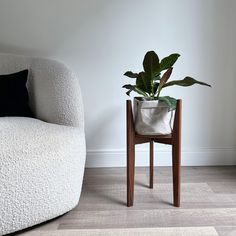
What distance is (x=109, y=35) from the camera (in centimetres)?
176

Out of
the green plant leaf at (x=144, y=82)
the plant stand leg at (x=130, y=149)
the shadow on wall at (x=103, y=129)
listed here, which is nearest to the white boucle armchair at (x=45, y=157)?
the plant stand leg at (x=130, y=149)

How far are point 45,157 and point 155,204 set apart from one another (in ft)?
1.92

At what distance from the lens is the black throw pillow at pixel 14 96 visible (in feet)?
4.68

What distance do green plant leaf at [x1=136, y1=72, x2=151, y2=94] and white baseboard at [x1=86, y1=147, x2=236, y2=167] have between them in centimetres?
68

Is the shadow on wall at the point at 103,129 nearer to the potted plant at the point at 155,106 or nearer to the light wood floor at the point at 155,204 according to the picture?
the light wood floor at the point at 155,204

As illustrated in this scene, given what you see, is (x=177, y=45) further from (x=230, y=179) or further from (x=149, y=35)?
(x=230, y=179)

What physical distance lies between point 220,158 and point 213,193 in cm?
48

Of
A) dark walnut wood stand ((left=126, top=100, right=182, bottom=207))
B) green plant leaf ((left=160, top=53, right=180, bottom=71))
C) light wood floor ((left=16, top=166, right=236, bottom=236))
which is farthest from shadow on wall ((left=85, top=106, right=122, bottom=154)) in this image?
green plant leaf ((left=160, top=53, right=180, bottom=71))

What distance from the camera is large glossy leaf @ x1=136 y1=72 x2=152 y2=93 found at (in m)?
1.25

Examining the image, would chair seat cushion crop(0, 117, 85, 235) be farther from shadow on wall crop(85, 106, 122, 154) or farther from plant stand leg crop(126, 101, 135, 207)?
shadow on wall crop(85, 106, 122, 154)

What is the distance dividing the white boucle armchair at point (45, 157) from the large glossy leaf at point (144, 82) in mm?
329

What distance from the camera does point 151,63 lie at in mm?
1221

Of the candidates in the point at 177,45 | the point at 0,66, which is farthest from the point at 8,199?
the point at 177,45

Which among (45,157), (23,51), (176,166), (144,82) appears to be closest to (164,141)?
(176,166)
